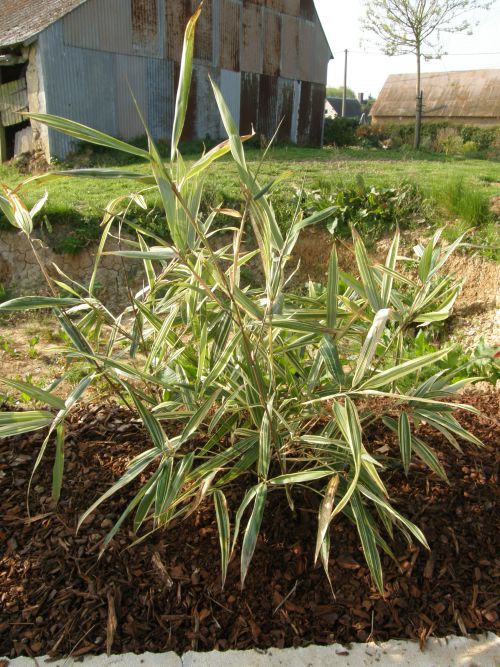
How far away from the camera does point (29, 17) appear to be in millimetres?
10883

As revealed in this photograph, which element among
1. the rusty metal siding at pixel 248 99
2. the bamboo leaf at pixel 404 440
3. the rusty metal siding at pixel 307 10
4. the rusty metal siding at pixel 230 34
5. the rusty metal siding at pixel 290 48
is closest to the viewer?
the bamboo leaf at pixel 404 440

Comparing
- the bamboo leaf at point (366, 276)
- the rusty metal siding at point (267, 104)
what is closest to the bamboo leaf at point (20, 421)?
the bamboo leaf at point (366, 276)

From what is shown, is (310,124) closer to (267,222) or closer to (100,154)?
(100,154)

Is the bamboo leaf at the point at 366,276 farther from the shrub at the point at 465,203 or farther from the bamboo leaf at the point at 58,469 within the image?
the shrub at the point at 465,203

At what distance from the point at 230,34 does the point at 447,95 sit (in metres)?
19.3

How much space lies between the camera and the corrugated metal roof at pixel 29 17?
9.80 meters

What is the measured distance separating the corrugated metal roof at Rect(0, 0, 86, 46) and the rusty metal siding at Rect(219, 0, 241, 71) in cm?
370

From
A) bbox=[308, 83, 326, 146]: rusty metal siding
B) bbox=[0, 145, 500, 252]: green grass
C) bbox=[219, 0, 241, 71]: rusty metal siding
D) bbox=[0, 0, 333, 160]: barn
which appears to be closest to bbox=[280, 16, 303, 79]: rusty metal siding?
bbox=[0, 0, 333, 160]: barn

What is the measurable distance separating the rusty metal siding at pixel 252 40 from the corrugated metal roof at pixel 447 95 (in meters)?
14.4

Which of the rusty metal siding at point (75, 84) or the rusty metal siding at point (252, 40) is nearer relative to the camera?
the rusty metal siding at point (75, 84)

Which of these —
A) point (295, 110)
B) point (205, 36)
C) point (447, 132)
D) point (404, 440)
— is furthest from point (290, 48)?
point (404, 440)

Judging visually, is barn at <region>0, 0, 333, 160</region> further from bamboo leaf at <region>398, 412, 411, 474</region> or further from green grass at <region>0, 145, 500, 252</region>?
bamboo leaf at <region>398, 412, 411, 474</region>

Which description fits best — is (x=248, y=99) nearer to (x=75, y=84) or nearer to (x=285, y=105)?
(x=285, y=105)

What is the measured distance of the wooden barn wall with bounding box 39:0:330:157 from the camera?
10367mm
